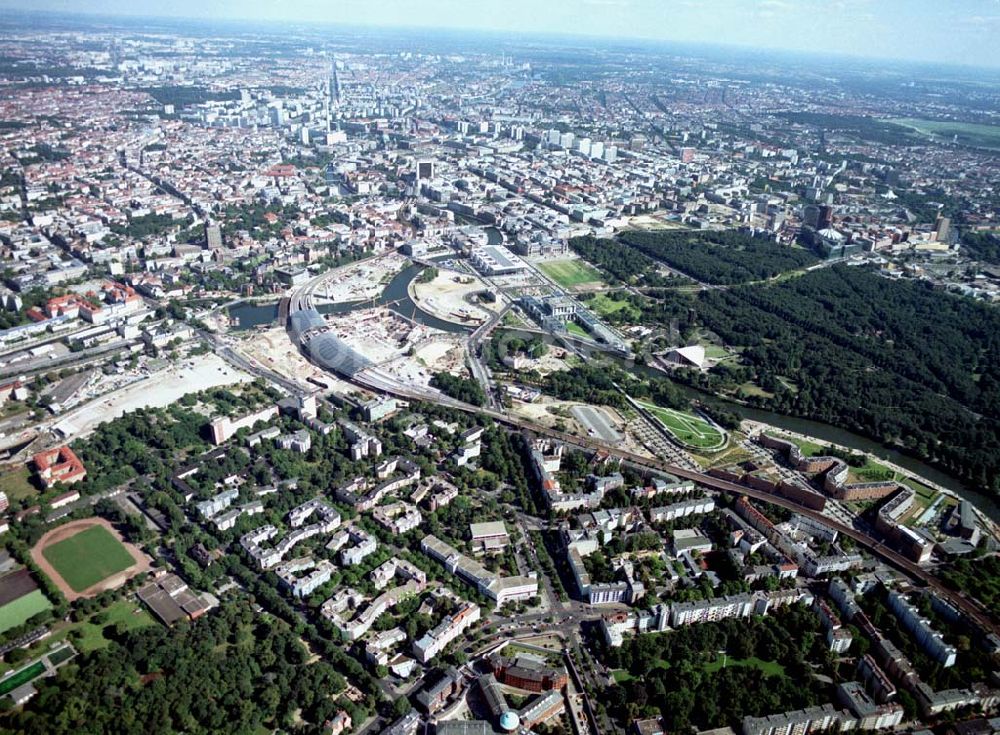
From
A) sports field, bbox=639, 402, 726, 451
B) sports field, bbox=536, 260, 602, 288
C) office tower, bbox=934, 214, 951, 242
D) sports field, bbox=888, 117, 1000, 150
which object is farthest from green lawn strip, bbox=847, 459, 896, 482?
sports field, bbox=888, 117, 1000, 150

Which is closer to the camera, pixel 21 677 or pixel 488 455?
pixel 21 677

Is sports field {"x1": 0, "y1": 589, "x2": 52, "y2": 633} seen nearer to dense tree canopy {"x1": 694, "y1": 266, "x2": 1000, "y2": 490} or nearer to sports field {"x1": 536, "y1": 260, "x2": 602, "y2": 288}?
dense tree canopy {"x1": 694, "y1": 266, "x2": 1000, "y2": 490}

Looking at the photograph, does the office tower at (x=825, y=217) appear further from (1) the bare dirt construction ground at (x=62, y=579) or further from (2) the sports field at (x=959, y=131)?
(2) the sports field at (x=959, y=131)

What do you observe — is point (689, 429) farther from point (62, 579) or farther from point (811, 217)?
point (811, 217)

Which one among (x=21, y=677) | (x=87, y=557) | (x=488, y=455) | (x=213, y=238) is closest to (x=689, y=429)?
(x=488, y=455)

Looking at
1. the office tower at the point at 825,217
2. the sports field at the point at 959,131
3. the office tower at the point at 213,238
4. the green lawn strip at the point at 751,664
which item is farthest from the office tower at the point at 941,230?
the office tower at the point at 213,238

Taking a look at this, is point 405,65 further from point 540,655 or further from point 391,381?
point 540,655

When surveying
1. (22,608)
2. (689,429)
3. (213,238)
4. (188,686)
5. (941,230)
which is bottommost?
(22,608)
